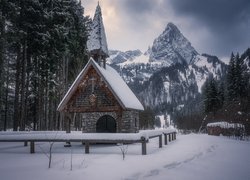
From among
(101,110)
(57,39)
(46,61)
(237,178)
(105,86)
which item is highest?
(57,39)

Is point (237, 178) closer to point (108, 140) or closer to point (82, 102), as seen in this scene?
point (108, 140)

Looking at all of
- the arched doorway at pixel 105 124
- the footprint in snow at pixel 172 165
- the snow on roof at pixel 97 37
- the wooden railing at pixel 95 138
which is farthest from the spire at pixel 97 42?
the footprint in snow at pixel 172 165

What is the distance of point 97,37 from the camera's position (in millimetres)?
23172

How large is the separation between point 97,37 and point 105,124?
7.54 m

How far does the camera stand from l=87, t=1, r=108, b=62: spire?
23.2 meters

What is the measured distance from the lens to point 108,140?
1479cm

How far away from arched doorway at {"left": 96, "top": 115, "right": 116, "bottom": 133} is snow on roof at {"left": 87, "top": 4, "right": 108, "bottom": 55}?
5.96 meters

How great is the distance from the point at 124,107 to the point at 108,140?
511 centimetres

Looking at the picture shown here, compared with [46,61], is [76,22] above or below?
above

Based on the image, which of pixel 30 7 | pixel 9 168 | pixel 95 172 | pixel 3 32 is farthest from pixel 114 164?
pixel 30 7

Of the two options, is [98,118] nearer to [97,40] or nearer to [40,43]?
[97,40]

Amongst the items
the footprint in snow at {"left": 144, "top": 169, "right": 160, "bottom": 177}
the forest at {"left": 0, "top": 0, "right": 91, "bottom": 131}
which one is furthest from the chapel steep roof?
the footprint in snow at {"left": 144, "top": 169, "right": 160, "bottom": 177}

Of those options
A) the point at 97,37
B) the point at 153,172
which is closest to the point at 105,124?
the point at 97,37

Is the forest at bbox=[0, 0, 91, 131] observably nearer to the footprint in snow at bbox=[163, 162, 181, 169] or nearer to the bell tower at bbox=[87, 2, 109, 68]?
the bell tower at bbox=[87, 2, 109, 68]
